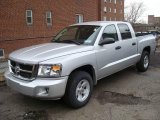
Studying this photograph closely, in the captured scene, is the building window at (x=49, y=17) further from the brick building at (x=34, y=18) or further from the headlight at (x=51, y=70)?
the headlight at (x=51, y=70)

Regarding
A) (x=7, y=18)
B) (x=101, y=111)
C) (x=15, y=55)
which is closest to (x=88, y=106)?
(x=101, y=111)

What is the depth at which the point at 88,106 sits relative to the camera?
4.96 metres

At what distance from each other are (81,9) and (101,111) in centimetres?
1792

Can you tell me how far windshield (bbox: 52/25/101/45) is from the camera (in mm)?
5429

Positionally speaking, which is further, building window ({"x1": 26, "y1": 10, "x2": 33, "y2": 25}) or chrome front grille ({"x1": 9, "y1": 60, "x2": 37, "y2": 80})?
building window ({"x1": 26, "y1": 10, "x2": 33, "y2": 25})

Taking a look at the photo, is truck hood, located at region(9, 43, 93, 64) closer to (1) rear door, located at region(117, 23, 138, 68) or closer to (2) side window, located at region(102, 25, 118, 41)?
(2) side window, located at region(102, 25, 118, 41)

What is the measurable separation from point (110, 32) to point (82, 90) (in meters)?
1.89

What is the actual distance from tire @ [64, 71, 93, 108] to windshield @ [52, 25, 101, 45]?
0.89 meters

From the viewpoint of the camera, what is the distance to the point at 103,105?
500cm

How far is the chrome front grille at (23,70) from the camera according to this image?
4.37m

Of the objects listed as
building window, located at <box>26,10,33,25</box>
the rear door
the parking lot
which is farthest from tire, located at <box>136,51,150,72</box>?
building window, located at <box>26,10,33,25</box>

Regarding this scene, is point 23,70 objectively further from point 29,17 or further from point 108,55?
point 29,17

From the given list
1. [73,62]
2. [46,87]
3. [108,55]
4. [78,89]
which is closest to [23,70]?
[46,87]

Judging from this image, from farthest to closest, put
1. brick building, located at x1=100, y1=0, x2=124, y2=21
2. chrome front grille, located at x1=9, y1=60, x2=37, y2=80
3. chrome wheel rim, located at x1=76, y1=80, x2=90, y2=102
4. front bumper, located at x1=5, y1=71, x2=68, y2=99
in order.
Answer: brick building, located at x1=100, y1=0, x2=124, y2=21 → chrome wheel rim, located at x1=76, y1=80, x2=90, y2=102 → chrome front grille, located at x1=9, y1=60, x2=37, y2=80 → front bumper, located at x1=5, y1=71, x2=68, y2=99
